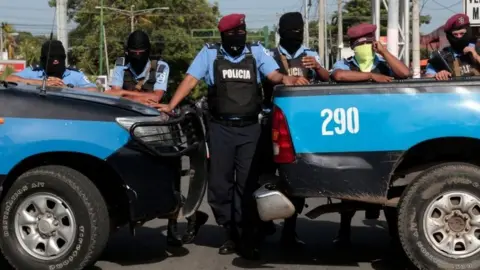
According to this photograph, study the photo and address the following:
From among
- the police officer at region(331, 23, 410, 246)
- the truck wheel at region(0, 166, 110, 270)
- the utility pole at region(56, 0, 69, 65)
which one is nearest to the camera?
the truck wheel at region(0, 166, 110, 270)

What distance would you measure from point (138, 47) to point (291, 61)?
1.37m

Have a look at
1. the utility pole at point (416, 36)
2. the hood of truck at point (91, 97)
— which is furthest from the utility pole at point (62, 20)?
the hood of truck at point (91, 97)

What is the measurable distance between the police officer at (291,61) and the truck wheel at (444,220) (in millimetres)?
1519

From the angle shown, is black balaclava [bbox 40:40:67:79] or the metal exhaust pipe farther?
black balaclava [bbox 40:40:67:79]

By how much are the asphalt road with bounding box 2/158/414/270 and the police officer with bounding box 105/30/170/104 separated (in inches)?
40.1

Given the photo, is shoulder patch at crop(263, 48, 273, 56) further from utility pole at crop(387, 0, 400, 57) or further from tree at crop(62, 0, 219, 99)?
tree at crop(62, 0, 219, 99)

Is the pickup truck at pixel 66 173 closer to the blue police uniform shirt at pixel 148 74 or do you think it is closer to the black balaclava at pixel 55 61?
the blue police uniform shirt at pixel 148 74

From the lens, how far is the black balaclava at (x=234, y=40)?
6.33 metres

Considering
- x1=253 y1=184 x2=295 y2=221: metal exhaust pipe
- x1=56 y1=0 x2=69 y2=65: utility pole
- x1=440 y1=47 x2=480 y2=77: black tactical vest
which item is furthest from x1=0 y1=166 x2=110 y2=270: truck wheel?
x1=56 y1=0 x2=69 y2=65: utility pole

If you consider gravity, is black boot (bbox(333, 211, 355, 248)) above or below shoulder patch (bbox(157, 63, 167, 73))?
below

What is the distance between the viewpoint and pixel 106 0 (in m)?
65.5

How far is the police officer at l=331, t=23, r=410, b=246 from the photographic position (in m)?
6.16

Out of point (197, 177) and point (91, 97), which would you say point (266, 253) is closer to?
point (197, 177)

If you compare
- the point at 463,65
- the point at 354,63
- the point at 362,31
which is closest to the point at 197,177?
the point at 354,63
